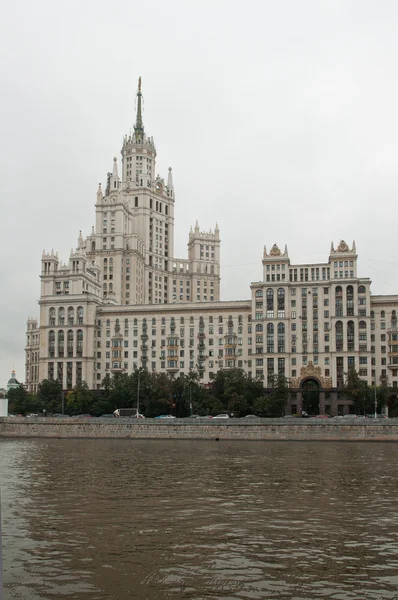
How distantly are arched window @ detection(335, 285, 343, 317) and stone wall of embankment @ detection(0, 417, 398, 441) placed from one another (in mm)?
48746

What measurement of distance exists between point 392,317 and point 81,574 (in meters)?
135

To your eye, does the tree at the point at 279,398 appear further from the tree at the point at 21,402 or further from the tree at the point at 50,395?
the tree at the point at 21,402

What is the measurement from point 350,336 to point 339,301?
787 cm

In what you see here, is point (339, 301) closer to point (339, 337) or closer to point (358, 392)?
point (339, 337)

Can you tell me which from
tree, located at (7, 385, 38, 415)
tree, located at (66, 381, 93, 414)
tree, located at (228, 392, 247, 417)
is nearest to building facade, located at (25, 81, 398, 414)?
tree, located at (7, 385, 38, 415)

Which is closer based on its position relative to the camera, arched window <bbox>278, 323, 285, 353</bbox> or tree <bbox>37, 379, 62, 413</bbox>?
tree <bbox>37, 379, 62, 413</bbox>

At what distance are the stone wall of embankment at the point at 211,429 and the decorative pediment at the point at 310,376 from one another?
4404 cm

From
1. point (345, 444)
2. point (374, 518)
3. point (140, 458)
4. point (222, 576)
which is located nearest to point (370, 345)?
point (345, 444)

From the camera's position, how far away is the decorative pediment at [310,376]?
148m

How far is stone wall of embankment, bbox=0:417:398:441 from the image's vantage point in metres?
100

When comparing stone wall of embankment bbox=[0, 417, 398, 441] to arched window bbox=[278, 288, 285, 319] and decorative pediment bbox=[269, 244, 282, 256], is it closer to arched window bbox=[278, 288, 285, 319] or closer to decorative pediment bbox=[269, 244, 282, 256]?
arched window bbox=[278, 288, 285, 319]

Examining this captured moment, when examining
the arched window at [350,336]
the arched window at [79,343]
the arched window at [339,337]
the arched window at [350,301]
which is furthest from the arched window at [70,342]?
the arched window at [350,301]

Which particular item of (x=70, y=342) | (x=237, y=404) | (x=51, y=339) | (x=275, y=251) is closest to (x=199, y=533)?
(x=237, y=404)

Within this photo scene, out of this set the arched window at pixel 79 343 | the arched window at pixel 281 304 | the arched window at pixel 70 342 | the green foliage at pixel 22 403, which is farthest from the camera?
the arched window at pixel 70 342
